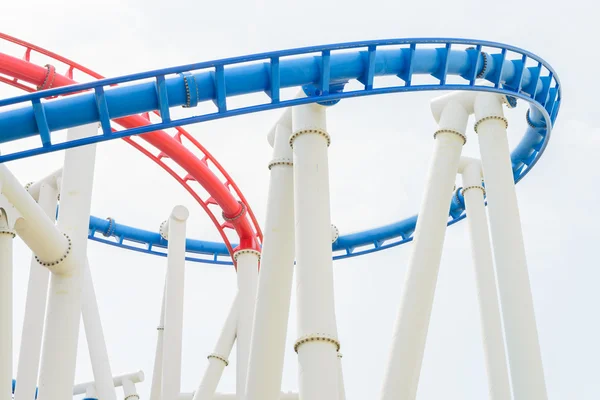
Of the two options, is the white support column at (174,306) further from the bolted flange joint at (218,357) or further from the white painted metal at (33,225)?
the white painted metal at (33,225)

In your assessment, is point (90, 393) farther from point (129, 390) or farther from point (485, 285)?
point (485, 285)

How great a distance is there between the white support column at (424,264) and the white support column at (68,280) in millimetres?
3028

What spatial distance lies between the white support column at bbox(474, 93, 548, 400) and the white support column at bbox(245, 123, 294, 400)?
210cm

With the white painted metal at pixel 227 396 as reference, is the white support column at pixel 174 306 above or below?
above

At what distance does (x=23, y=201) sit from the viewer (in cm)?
823

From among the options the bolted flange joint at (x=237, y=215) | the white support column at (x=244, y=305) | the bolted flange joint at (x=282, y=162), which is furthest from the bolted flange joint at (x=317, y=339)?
the bolted flange joint at (x=237, y=215)

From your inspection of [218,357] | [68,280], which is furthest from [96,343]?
[68,280]

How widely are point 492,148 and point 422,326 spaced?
6.96ft

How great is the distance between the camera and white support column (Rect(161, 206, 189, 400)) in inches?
469

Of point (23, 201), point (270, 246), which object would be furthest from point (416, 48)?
point (23, 201)

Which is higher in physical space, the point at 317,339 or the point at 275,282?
the point at 275,282

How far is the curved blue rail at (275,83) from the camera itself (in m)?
7.84

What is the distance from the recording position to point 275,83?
8352mm

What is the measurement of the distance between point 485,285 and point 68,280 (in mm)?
4939
